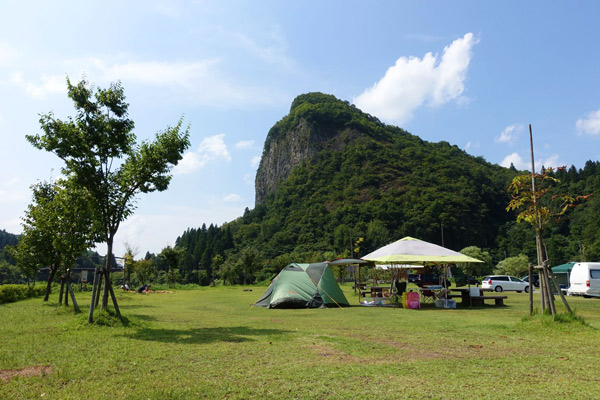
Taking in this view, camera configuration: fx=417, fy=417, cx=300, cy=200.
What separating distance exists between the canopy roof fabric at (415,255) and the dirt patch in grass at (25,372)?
1234 centimetres

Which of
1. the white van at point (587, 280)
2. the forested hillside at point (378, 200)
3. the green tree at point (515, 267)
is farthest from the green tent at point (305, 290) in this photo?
the forested hillside at point (378, 200)

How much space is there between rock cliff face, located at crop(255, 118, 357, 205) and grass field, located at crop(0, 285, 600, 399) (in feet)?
438

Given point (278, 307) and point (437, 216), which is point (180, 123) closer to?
point (278, 307)

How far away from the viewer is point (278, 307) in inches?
642

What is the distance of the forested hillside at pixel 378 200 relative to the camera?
318ft

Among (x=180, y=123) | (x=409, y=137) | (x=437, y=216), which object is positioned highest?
(x=409, y=137)

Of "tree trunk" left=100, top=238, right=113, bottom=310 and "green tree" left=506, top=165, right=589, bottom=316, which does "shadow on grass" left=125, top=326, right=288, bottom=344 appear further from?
"green tree" left=506, top=165, right=589, bottom=316

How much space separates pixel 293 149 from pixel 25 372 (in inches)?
5909

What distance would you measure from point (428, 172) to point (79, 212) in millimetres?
114020

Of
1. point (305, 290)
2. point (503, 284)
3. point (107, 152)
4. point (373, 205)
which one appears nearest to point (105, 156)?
point (107, 152)

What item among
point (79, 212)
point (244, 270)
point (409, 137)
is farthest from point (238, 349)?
point (409, 137)

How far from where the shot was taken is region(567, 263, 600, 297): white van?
2184 cm

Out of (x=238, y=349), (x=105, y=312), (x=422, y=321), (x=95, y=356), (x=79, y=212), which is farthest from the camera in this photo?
(x=79, y=212)

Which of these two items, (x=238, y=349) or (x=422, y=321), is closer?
(x=238, y=349)
